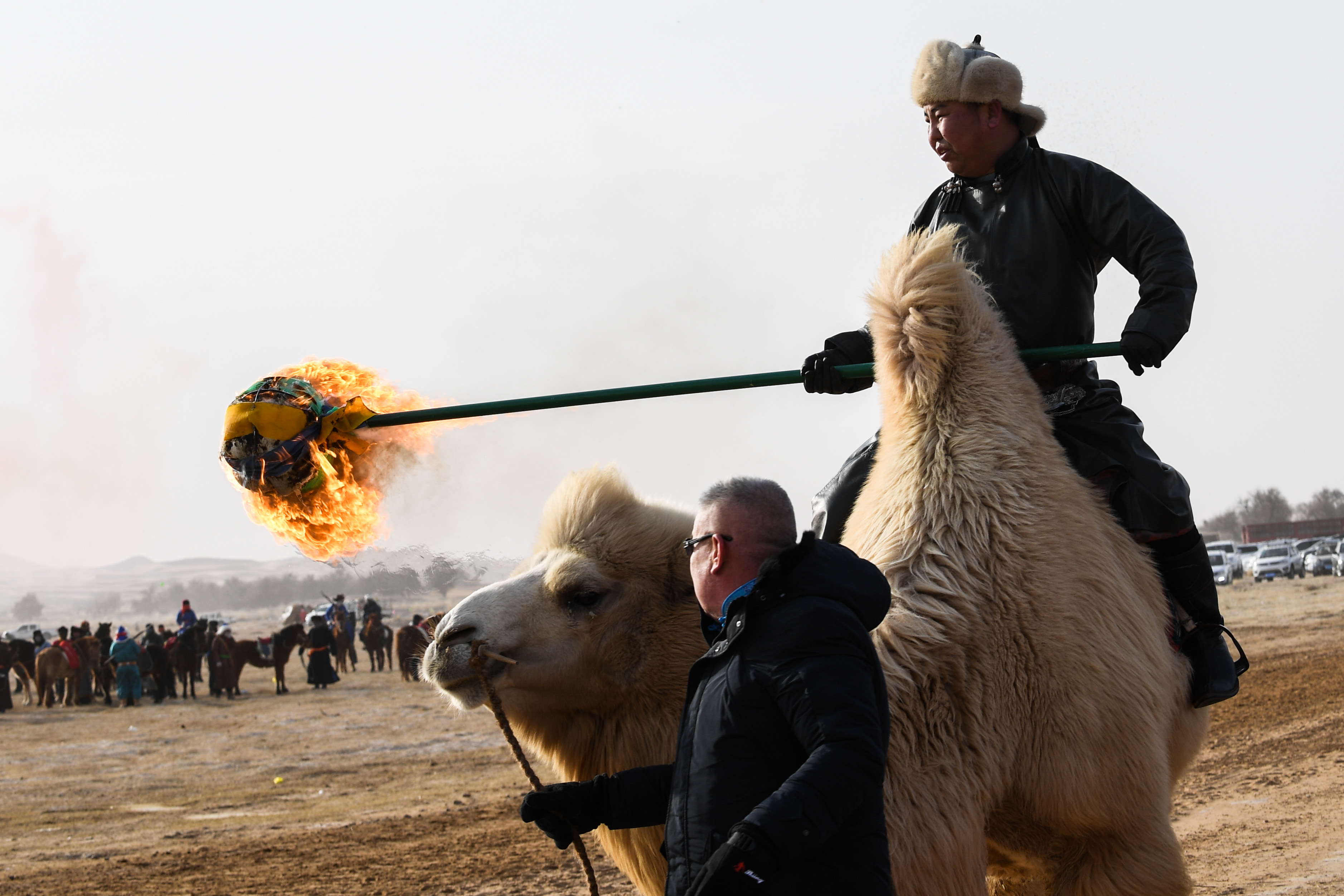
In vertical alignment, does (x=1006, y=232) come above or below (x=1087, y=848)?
above

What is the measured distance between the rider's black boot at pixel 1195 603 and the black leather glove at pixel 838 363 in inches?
46.7

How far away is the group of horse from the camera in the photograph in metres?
26.0

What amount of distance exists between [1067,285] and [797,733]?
8.06ft

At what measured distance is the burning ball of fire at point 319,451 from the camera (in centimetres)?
406

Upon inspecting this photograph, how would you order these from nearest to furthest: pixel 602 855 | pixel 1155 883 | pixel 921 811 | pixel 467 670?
pixel 921 811 < pixel 1155 883 < pixel 467 670 < pixel 602 855

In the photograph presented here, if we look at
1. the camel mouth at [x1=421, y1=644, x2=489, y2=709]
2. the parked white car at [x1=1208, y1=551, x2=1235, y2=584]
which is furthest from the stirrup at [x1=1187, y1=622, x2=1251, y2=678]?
the parked white car at [x1=1208, y1=551, x2=1235, y2=584]

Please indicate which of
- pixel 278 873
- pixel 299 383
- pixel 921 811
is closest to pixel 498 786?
pixel 278 873

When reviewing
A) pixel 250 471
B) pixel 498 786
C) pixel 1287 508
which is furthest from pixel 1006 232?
pixel 1287 508

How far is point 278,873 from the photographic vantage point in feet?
32.4

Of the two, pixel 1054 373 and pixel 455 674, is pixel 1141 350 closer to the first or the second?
pixel 1054 373

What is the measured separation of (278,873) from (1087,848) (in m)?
8.24

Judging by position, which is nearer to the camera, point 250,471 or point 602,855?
point 250,471

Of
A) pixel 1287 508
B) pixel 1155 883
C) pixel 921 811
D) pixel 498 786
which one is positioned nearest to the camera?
pixel 921 811

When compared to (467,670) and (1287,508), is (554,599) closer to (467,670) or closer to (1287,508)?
(467,670)
